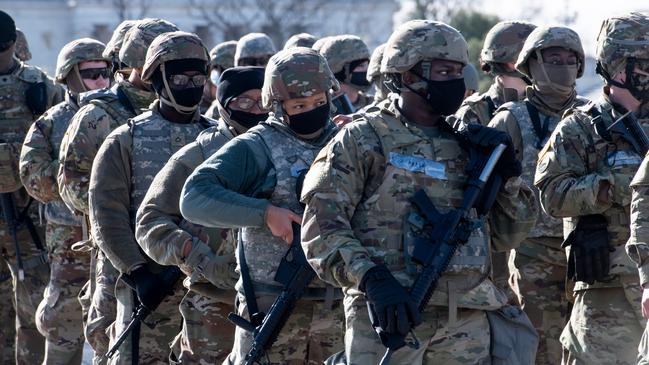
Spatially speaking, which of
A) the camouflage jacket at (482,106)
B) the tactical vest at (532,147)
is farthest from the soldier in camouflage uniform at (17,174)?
the tactical vest at (532,147)

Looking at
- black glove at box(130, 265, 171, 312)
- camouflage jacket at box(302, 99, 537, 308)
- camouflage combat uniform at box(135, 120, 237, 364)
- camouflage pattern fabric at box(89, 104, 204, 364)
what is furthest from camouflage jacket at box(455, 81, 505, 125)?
camouflage jacket at box(302, 99, 537, 308)

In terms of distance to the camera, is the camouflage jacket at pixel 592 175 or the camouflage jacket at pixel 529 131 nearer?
the camouflage jacket at pixel 592 175

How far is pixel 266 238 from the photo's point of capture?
6.82m

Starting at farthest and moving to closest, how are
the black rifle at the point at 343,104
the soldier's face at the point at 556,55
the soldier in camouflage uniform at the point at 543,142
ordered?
the black rifle at the point at 343,104 → the soldier's face at the point at 556,55 → the soldier in camouflage uniform at the point at 543,142

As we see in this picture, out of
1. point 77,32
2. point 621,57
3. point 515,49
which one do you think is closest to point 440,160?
point 621,57

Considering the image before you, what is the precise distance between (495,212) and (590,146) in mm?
1015

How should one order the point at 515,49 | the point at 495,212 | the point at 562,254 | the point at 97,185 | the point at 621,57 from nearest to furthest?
1. the point at 495,212
2. the point at 621,57
3. the point at 97,185
4. the point at 562,254
5. the point at 515,49

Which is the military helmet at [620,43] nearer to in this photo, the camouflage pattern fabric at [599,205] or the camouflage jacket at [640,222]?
the camouflage pattern fabric at [599,205]

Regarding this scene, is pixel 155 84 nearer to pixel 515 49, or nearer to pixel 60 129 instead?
pixel 60 129

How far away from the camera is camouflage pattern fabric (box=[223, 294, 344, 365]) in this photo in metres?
6.86

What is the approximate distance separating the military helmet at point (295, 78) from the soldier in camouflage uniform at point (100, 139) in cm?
179

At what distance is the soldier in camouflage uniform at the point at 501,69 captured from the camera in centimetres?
943

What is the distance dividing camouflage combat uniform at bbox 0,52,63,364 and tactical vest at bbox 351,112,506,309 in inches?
193

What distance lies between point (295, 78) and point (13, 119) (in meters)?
4.38
